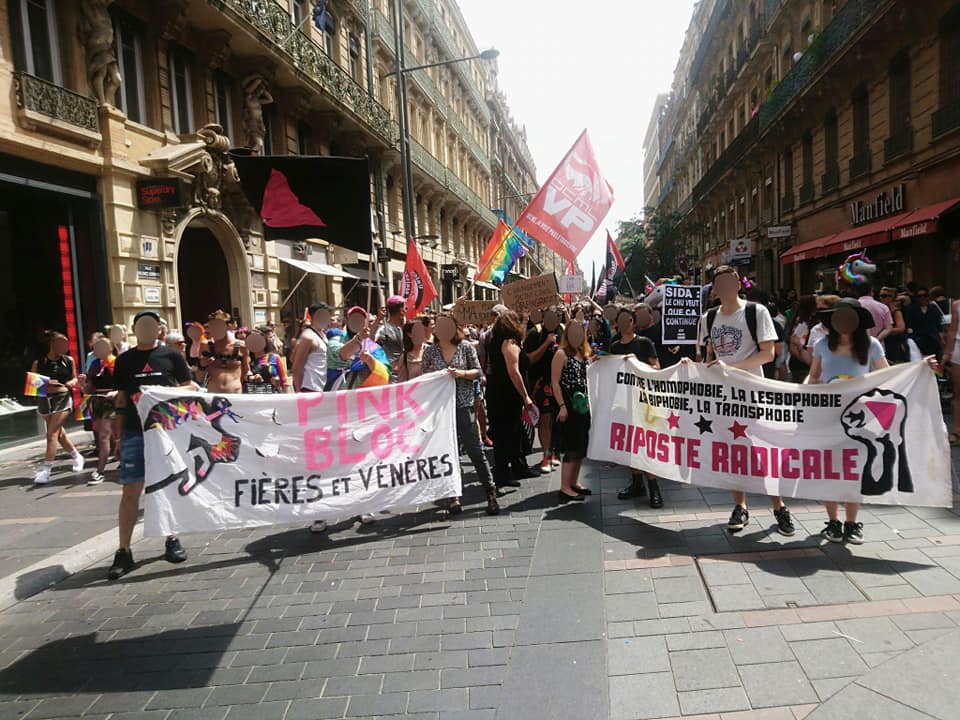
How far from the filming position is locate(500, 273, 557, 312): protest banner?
847cm

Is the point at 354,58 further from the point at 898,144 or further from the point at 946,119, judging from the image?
the point at 946,119

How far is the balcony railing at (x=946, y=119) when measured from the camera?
13328 millimetres

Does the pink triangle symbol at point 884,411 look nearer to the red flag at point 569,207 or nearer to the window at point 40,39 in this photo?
the red flag at point 569,207

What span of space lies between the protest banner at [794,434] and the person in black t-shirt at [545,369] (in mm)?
1369

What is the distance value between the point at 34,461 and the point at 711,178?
36.1m

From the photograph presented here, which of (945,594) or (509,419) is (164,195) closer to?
(509,419)

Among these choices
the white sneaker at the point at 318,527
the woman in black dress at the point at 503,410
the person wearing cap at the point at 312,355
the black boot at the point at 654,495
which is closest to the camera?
the white sneaker at the point at 318,527

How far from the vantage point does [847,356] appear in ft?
14.5

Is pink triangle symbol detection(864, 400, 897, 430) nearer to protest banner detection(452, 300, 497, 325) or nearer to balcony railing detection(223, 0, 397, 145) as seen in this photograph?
protest banner detection(452, 300, 497, 325)

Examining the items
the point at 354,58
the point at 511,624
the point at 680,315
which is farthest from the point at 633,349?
the point at 354,58

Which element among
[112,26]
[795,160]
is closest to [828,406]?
[112,26]

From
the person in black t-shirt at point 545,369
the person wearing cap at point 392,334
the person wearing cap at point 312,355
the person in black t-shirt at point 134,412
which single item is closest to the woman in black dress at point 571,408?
the person in black t-shirt at point 545,369

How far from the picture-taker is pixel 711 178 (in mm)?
36500

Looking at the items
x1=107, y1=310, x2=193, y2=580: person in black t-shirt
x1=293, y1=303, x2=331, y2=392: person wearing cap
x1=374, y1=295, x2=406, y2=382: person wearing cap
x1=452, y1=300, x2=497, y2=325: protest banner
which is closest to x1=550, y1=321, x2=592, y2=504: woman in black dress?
x1=374, y1=295, x2=406, y2=382: person wearing cap
